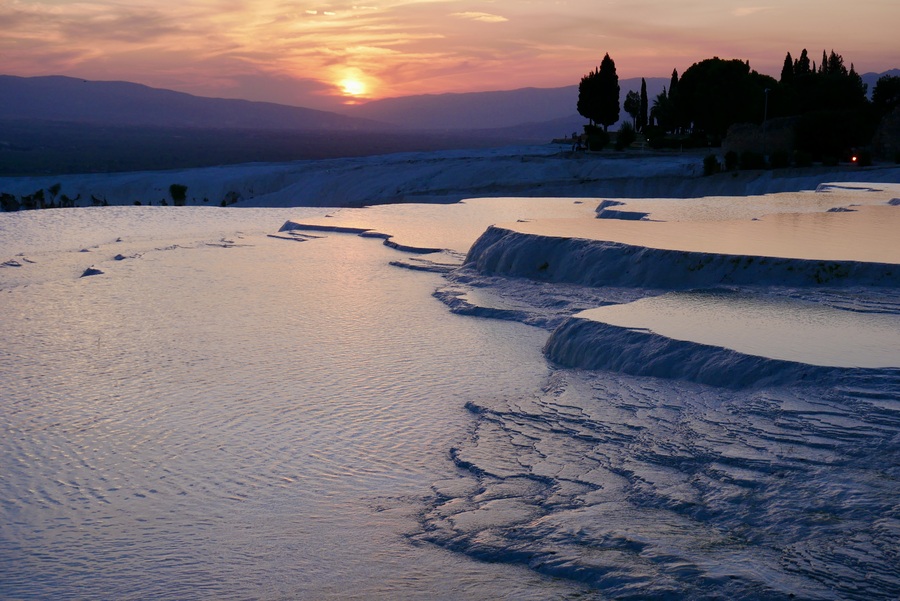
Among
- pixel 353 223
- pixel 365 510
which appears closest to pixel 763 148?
pixel 353 223

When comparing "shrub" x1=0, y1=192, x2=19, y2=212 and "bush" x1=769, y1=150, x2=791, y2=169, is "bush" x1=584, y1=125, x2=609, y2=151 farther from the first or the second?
"shrub" x1=0, y1=192, x2=19, y2=212

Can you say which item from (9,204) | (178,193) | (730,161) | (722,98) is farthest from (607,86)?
(9,204)

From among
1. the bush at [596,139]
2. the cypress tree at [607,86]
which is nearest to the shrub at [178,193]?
the bush at [596,139]

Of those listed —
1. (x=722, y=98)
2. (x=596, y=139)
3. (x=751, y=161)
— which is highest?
(x=722, y=98)

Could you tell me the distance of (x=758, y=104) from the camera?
1679 inches

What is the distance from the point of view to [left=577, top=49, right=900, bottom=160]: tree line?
30.0 m

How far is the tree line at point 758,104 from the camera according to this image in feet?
98.5

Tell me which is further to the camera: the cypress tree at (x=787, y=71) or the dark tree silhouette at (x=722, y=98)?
the cypress tree at (x=787, y=71)

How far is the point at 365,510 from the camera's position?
474cm

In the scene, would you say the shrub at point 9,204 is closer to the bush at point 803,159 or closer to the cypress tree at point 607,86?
the bush at point 803,159

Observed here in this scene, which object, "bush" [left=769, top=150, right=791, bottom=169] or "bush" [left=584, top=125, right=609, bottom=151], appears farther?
"bush" [left=584, top=125, right=609, bottom=151]

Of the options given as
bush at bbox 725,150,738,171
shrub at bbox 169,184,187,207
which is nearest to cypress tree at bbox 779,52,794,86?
bush at bbox 725,150,738,171

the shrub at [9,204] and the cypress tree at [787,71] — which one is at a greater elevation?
the cypress tree at [787,71]

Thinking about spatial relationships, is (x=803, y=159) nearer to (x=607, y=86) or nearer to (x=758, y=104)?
(x=758, y=104)
